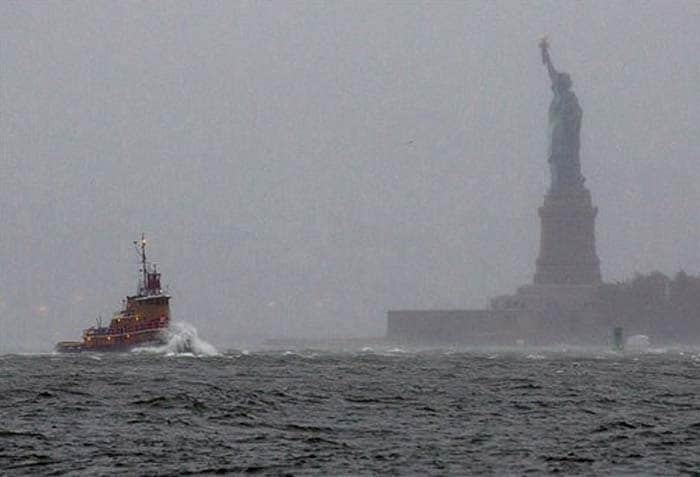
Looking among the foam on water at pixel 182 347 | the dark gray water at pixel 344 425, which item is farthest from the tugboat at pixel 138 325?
the dark gray water at pixel 344 425

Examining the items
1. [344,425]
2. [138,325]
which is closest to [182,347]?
[138,325]

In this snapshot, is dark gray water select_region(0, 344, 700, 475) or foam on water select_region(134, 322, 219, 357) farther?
foam on water select_region(134, 322, 219, 357)

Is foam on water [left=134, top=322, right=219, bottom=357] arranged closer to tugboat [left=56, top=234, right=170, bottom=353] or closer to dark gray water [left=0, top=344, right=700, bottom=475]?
tugboat [left=56, top=234, right=170, bottom=353]

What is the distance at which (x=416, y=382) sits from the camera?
78.2 metres

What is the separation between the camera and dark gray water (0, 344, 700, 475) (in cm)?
3878

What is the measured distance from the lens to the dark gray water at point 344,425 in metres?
38.8

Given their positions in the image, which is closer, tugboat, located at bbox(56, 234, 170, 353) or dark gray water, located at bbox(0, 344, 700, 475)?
dark gray water, located at bbox(0, 344, 700, 475)

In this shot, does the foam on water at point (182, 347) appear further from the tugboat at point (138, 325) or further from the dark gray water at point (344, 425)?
the dark gray water at point (344, 425)

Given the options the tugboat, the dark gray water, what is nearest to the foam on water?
the tugboat

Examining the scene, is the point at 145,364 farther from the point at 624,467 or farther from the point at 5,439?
the point at 624,467

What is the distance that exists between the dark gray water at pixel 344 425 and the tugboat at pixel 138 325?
6202 cm

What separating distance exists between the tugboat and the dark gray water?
62.0 m

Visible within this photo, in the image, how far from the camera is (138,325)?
147 m

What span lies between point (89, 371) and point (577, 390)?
3673 cm
